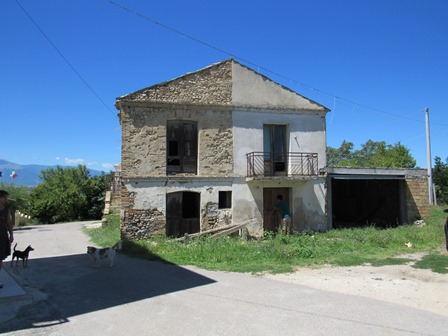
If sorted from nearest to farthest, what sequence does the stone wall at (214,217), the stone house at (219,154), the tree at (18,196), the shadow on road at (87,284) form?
1. the shadow on road at (87,284)
2. the stone house at (219,154)
3. the stone wall at (214,217)
4. the tree at (18,196)

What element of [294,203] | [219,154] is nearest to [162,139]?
[219,154]

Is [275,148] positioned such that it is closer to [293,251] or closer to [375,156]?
[293,251]

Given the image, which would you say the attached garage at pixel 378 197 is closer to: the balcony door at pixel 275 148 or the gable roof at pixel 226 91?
the balcony door at pixel 275 148

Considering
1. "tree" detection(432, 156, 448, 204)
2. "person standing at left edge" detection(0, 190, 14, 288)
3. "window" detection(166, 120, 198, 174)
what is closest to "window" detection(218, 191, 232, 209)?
"window" detection(166, 120, 198, 174)

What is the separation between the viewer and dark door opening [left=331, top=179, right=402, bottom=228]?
63.2 feet

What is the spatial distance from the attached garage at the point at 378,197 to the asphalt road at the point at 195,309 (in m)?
10.4

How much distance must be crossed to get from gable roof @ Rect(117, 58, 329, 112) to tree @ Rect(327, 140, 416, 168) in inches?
593

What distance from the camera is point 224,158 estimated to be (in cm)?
1548

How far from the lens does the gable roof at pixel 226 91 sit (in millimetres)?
14797

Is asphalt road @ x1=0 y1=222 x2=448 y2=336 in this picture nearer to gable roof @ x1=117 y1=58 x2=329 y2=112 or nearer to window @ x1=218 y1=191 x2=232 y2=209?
window @ x1=218 y1=191 x2=232 y2=209

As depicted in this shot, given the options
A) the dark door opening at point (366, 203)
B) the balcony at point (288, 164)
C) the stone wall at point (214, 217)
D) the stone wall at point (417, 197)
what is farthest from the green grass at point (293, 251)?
the dark door opening at point (366, 203)

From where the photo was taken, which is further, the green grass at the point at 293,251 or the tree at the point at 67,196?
the tree at the point at 67,196

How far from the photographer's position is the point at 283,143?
16719 mm

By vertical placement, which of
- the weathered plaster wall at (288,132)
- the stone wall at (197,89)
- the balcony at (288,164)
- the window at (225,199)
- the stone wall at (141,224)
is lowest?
the stone wall at (141,224)
